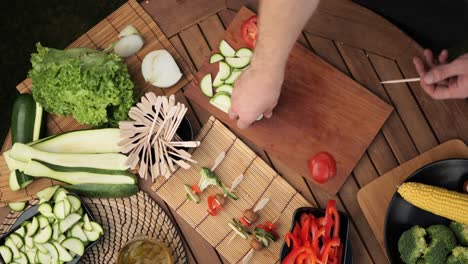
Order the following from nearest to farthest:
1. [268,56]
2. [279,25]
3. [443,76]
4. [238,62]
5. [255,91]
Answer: [279,25] < [268,56] < [255,91] < [443,76] < [238,62]

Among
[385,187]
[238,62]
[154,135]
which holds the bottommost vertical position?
[385,187]

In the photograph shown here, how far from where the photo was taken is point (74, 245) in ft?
7.63

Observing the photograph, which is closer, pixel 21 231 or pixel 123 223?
pixel 21 231

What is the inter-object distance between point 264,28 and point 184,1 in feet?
2.99

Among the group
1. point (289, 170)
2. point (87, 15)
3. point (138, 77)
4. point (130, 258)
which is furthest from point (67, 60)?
point (87, 15)

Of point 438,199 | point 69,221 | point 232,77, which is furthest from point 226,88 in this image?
point 438,199

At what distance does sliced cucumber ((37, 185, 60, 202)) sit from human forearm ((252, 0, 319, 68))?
1.26 m

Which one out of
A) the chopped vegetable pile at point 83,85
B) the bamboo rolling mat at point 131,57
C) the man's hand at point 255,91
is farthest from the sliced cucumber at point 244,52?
the chopped vegetable pile at point 83,85

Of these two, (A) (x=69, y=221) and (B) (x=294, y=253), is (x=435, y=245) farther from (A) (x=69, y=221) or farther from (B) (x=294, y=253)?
(A) (x=69, y=221)

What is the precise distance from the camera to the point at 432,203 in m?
2.18

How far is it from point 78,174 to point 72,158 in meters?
0.09

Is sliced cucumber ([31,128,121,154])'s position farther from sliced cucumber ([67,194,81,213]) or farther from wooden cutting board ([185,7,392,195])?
wooden cutting board ([185,7,392,195])

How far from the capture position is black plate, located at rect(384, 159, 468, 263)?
226 centimetres

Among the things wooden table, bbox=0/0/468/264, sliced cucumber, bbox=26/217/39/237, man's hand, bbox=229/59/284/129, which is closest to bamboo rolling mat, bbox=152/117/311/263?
wooden table, bbox=0/0/468/264
